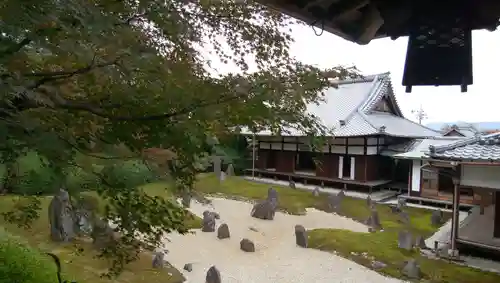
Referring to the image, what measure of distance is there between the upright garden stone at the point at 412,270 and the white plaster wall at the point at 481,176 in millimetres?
2140

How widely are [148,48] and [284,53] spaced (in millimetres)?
1133

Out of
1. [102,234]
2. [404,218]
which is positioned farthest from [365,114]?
[102,234]

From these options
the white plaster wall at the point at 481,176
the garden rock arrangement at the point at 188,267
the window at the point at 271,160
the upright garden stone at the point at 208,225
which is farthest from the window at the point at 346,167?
the garden rock arrangement at the point at 188,267

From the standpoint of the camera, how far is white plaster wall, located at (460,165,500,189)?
7164 mm

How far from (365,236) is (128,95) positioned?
8.64 metres

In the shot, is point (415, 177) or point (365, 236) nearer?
point (365, 236)

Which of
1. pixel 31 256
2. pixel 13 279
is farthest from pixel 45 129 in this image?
pixel 31 256

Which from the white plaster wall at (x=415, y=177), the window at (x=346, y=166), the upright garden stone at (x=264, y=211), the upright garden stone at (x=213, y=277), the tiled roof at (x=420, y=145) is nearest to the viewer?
the upright garden stone at (x=213, y=277)

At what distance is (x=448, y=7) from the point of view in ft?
4.27

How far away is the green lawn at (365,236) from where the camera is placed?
21.8ft

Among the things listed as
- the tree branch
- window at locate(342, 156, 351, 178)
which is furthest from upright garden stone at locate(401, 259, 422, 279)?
window at locate(342, 156, 351, 178)

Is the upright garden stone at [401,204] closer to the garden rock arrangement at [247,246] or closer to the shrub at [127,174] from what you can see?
the garden rock arrangement at [247,246]

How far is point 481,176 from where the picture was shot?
742 centimetres

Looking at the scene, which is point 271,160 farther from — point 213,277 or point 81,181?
point 81,181
